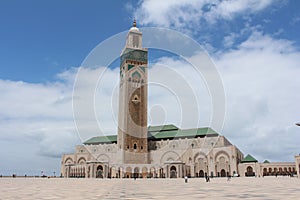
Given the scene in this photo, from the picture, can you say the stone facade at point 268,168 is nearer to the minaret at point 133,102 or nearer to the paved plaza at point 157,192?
the minaret at point 133,102

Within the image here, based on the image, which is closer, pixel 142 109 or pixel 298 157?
pixel 298 157

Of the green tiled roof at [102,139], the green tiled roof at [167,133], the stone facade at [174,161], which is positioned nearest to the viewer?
the stone facade at [174,161]

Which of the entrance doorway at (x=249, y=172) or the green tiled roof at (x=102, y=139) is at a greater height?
the green tiled roof at (x=102, y=139)

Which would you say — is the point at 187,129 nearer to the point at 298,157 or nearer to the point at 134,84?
the point at 134,84

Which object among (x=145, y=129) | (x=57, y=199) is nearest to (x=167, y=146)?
(x=145, y=129)

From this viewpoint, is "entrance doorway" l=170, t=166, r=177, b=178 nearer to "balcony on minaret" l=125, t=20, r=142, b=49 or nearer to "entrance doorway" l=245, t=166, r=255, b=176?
"entrance doorway" l=245, t=166, r=255, b=176

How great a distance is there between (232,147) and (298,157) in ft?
56.8

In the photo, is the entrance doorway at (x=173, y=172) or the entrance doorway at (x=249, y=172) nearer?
the entrance doorway at (x=249, y=172)

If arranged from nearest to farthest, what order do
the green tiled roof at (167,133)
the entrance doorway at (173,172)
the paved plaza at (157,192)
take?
1. the paved plaza at (157,192)
2. the entrance doorway at (173,172)
3. the green tiled roof at (167,133)

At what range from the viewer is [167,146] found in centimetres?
6788

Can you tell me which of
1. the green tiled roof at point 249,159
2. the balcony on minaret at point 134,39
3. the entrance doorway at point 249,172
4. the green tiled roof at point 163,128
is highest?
the balcony on minaret at point 134,39

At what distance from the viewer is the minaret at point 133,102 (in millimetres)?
64125

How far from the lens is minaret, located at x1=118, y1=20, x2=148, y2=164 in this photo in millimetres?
64125

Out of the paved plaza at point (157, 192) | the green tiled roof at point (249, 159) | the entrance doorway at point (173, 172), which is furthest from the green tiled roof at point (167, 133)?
the paved plaza at point (157, 192)
